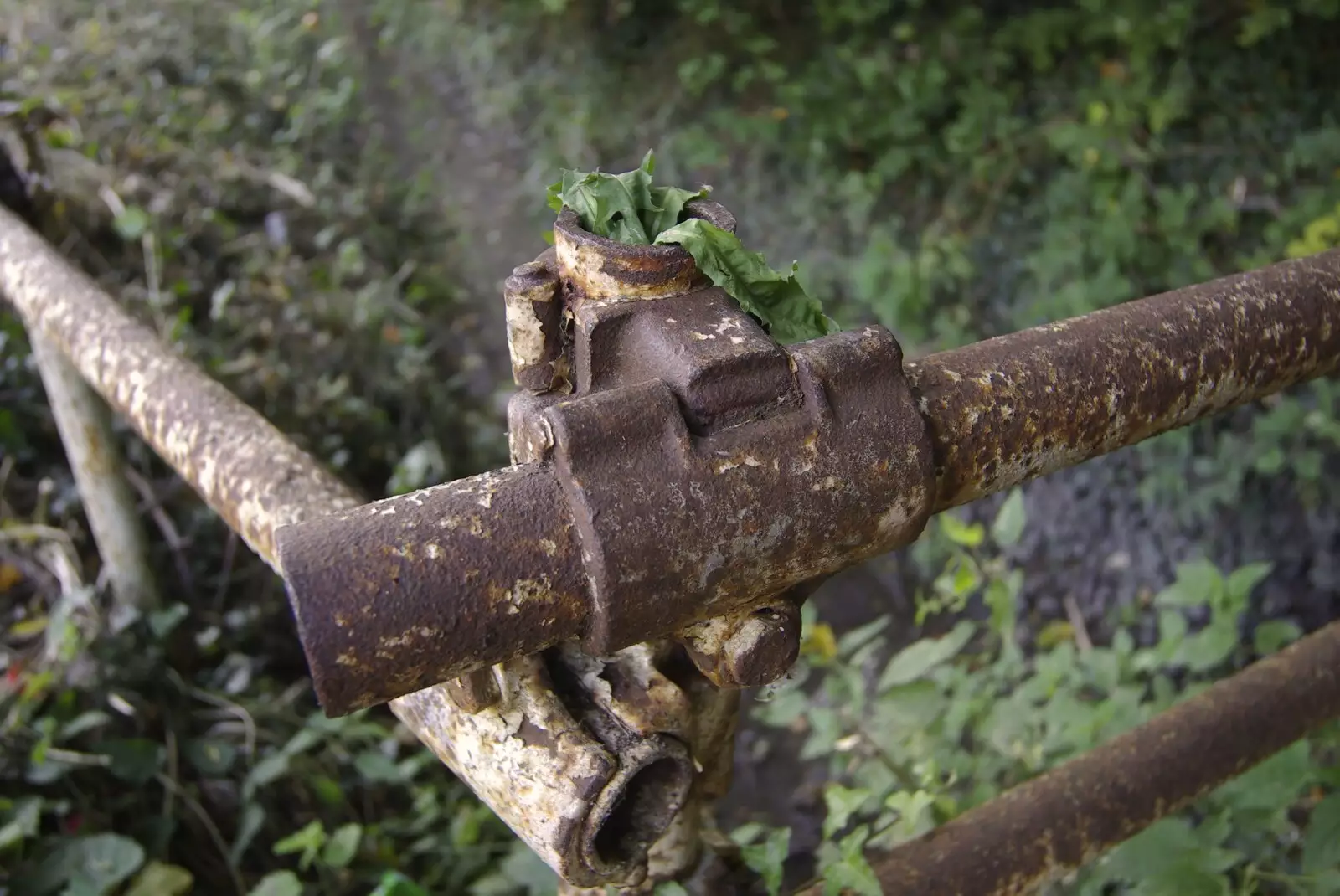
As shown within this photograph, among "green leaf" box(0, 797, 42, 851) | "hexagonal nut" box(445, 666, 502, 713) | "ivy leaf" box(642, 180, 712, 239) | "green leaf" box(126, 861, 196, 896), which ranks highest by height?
"ivy leaf" box(642, 180, 712, 239)

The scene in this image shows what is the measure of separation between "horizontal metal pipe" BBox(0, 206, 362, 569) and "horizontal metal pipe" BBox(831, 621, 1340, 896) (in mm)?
737

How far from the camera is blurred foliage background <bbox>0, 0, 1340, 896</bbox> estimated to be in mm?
2283

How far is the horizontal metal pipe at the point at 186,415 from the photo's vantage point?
1198mm

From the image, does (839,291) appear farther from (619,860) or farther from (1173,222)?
(619,860)

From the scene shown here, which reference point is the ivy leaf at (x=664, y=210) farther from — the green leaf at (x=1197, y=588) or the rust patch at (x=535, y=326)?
the green leaf at (x=1197, y=588)

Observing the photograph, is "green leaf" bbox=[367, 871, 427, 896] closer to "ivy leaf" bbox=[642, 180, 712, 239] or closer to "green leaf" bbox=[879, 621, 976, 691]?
"green leaf" bbox=[879, 621, 976, 691]

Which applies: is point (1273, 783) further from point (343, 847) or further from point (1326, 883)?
point (343, 847)

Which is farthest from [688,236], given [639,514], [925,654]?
[925,654]

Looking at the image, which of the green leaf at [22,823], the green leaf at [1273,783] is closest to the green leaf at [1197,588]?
the green leaf at [1273,783]

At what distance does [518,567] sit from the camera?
2.40 feet

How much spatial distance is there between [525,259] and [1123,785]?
15.3 ft

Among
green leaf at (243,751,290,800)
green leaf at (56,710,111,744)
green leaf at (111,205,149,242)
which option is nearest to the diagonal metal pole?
green leaf at (56,710,111,744)

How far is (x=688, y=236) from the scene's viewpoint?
36.2 inches

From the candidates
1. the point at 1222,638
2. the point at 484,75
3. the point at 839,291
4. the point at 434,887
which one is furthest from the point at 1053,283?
the point at 484,75
